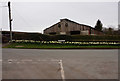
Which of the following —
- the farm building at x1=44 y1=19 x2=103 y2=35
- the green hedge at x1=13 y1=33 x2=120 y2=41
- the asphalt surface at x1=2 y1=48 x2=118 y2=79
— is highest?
the farm building at x1=44 y1=19 x2=103 y2=35

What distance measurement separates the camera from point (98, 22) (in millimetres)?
49312

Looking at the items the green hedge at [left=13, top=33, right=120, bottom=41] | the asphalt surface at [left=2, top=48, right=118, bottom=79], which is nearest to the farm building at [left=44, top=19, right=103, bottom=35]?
the green hedge at [left=13, top=33, right=120, bottom=41]

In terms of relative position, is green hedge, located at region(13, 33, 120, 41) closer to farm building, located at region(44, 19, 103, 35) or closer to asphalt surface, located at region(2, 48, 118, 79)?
farm building, located at region(44, 19, 103, 35)

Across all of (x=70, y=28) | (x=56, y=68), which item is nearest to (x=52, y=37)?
(x=70, y=28)

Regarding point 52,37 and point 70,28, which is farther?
point 70,28

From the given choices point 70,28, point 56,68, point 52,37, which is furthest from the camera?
point 70,28

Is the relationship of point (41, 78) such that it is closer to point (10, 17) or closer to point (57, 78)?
point (57, 78)

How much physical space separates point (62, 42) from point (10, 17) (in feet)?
29.8

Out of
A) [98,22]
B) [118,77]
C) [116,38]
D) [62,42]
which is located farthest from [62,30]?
[98,22]

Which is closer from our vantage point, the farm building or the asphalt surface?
the asphalt surface

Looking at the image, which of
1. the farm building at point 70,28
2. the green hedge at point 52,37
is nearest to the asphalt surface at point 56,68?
the green hedge at point 52,37

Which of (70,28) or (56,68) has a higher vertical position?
(70,28)

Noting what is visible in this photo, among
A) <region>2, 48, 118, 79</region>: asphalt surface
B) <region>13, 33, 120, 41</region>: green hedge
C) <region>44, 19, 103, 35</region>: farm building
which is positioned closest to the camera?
<region>2, 48, 118, 79</region>: asphalt surface

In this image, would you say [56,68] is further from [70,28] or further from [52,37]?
[70,28]
